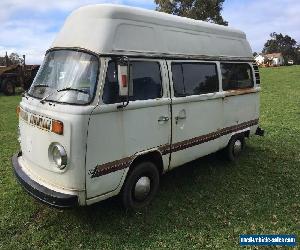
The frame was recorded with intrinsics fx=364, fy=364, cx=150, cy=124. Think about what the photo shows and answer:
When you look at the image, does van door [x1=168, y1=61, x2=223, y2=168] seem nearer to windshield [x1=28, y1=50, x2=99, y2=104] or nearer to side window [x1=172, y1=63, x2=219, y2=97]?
side window [x1=172, y1=63, x2=219, y2=97]

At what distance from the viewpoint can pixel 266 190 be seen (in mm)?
7039

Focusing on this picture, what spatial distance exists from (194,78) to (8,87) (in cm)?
2007

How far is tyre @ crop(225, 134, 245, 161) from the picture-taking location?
8.20 meters

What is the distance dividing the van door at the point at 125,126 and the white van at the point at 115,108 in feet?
0.05

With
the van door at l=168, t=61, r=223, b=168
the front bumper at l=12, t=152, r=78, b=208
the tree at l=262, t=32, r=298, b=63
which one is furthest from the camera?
the tree at l=262, t=32, r=298, b=63

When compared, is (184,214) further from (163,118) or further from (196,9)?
(196,9)

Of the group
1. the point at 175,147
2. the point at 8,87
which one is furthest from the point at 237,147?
the point at 8,87

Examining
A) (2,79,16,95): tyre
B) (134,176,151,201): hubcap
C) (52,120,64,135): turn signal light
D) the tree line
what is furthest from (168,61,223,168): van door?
the tree line

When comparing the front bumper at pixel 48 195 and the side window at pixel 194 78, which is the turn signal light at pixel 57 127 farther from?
the side window at pixel 194 78

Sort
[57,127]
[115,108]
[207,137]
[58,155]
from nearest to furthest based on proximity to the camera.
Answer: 1. [57,127]
2. [58,155]
3. [115,108]
4. [207,137]

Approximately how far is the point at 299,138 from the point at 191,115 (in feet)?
17.1

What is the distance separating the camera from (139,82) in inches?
225

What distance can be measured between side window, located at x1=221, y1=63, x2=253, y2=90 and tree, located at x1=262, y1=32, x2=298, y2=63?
9650 cm

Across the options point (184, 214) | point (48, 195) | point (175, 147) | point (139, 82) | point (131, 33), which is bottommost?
point (184, 214)
